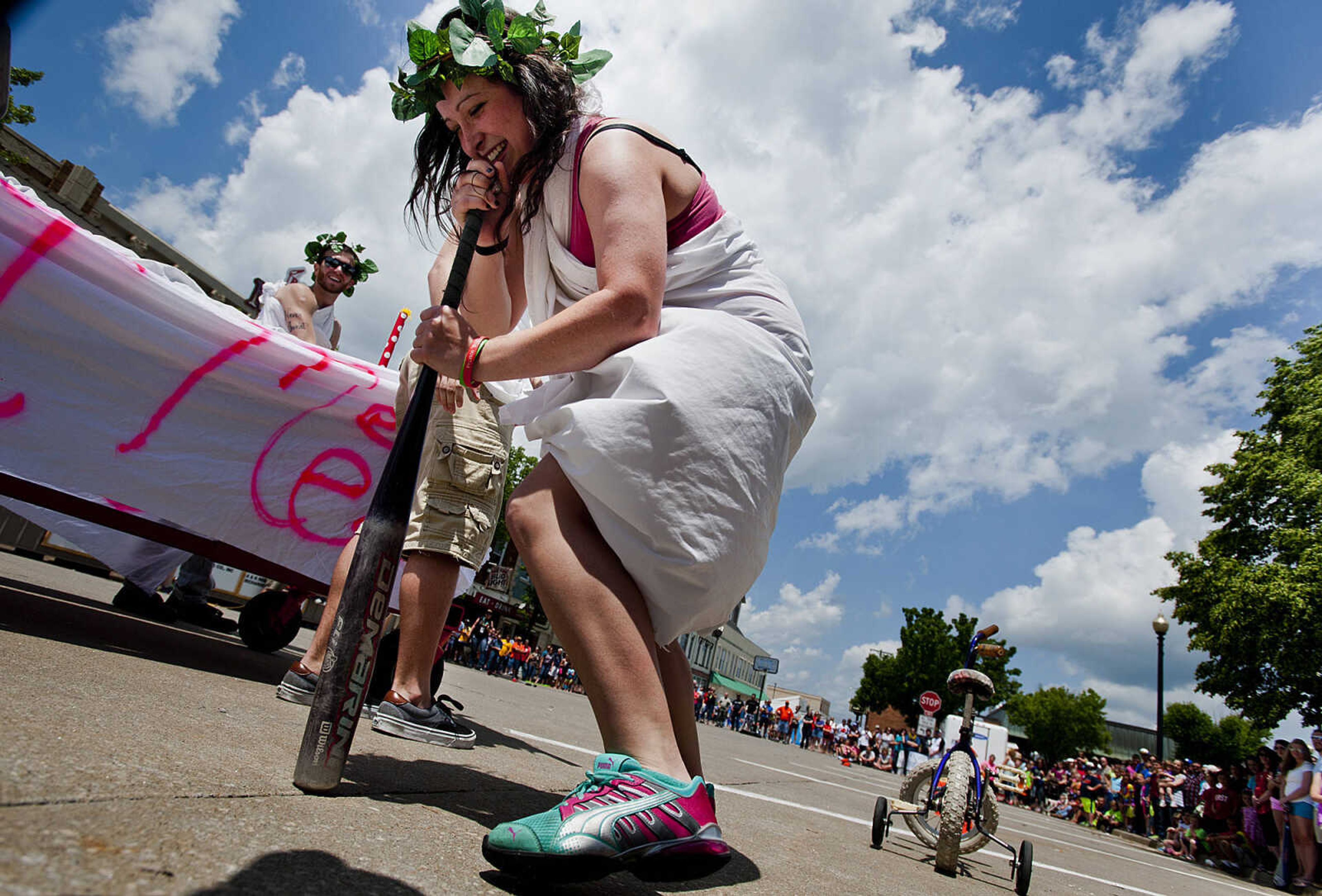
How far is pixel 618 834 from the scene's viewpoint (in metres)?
Answer: 1.12

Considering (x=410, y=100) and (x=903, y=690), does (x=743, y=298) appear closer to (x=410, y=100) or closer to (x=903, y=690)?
(x=410, y=100)

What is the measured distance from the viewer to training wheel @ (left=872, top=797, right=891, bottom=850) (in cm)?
349

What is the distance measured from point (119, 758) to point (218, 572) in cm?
1180

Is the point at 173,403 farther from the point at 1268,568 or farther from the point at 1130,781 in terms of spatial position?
the point at 1130,781

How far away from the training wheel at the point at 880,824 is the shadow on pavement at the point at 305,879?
117 inches

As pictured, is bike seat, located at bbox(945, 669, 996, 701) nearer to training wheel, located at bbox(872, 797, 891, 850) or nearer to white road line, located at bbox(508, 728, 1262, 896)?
training wheel, located at bbox(872, 797, 891, 850)

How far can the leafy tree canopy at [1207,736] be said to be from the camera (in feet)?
194

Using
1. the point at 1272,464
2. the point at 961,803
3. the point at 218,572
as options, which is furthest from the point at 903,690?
the point at 961,803

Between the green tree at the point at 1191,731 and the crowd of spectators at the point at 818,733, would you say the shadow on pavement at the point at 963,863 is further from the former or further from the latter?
the green tree at the point at 1191,731

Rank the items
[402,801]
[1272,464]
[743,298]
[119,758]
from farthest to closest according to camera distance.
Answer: [1272,464] → [743,298] → [402,801] → [119,758]

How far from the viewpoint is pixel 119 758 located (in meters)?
1.24

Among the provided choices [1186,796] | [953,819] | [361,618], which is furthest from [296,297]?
[1186,796]

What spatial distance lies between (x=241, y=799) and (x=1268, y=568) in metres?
21.6

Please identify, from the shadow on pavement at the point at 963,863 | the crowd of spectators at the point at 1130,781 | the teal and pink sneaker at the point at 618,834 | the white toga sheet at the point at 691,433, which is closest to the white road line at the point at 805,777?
the crowd of spectators at the point at 1130,781
